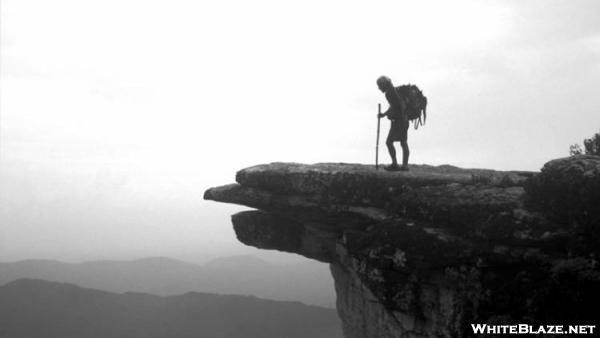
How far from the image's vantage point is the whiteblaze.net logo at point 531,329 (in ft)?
39.1

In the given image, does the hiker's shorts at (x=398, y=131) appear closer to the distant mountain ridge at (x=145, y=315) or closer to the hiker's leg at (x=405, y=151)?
the hiker's leg at (x=405, y=151)

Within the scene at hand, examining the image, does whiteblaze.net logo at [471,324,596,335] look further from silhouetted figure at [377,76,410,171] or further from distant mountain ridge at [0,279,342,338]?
distant mountain ridge at [0,279,342,338]

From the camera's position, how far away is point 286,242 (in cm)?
2417

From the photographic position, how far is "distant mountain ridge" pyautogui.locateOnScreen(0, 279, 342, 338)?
114 m

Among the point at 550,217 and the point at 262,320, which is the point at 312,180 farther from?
the point at 262,320

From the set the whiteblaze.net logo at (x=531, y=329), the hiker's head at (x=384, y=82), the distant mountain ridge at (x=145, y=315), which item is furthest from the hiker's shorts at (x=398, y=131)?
the distant mountain ridge at (x=145, y=315)

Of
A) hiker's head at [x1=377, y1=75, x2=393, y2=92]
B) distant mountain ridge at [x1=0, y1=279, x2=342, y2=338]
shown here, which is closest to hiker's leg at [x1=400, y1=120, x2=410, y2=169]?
hiker's head at [x1=377, y1=75, x2=393, y2=92]

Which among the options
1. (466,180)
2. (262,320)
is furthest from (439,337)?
(262,320)

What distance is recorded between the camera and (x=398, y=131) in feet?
68.2

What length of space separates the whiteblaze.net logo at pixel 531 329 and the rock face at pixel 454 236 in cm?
17

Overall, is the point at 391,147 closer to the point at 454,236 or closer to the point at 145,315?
the point at 454,236

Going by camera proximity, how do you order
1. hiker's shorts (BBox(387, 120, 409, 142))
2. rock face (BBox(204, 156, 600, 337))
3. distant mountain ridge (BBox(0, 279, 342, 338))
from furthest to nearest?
distant mountain ridge (BBox(0, 279, 342, 338)) → hiker's shorts (BBox(387, 120, 409, 142)) → rock face (BBox(204, 156, 600, 337))

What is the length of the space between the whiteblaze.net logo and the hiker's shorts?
30.3ft

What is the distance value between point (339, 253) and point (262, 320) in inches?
4014
